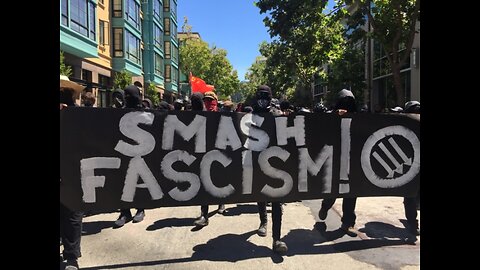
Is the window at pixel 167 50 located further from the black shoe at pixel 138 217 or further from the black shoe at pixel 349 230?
the black shoe at pixel 349 230

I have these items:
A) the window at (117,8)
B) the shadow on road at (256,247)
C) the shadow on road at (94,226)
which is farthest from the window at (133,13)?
the shadow on road at (256,247)

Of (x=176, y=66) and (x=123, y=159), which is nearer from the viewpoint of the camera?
(x=123, y=159)

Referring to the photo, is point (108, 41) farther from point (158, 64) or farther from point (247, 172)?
point (247, 172)

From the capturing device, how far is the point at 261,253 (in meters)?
4.56

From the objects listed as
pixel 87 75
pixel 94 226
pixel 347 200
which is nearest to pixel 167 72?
pixel 87 75

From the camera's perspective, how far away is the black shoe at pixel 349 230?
523 cm

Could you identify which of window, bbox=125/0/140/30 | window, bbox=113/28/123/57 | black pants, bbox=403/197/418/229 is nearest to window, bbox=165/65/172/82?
window, bbox=125/0/140/30

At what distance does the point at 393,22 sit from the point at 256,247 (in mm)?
11319

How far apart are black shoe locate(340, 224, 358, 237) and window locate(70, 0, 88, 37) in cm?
1941

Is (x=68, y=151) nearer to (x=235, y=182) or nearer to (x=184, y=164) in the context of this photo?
(x=184, y=164)

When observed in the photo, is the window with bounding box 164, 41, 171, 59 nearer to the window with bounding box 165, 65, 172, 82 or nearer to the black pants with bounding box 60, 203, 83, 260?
the window with bounding box 165, 65, 172, 82
